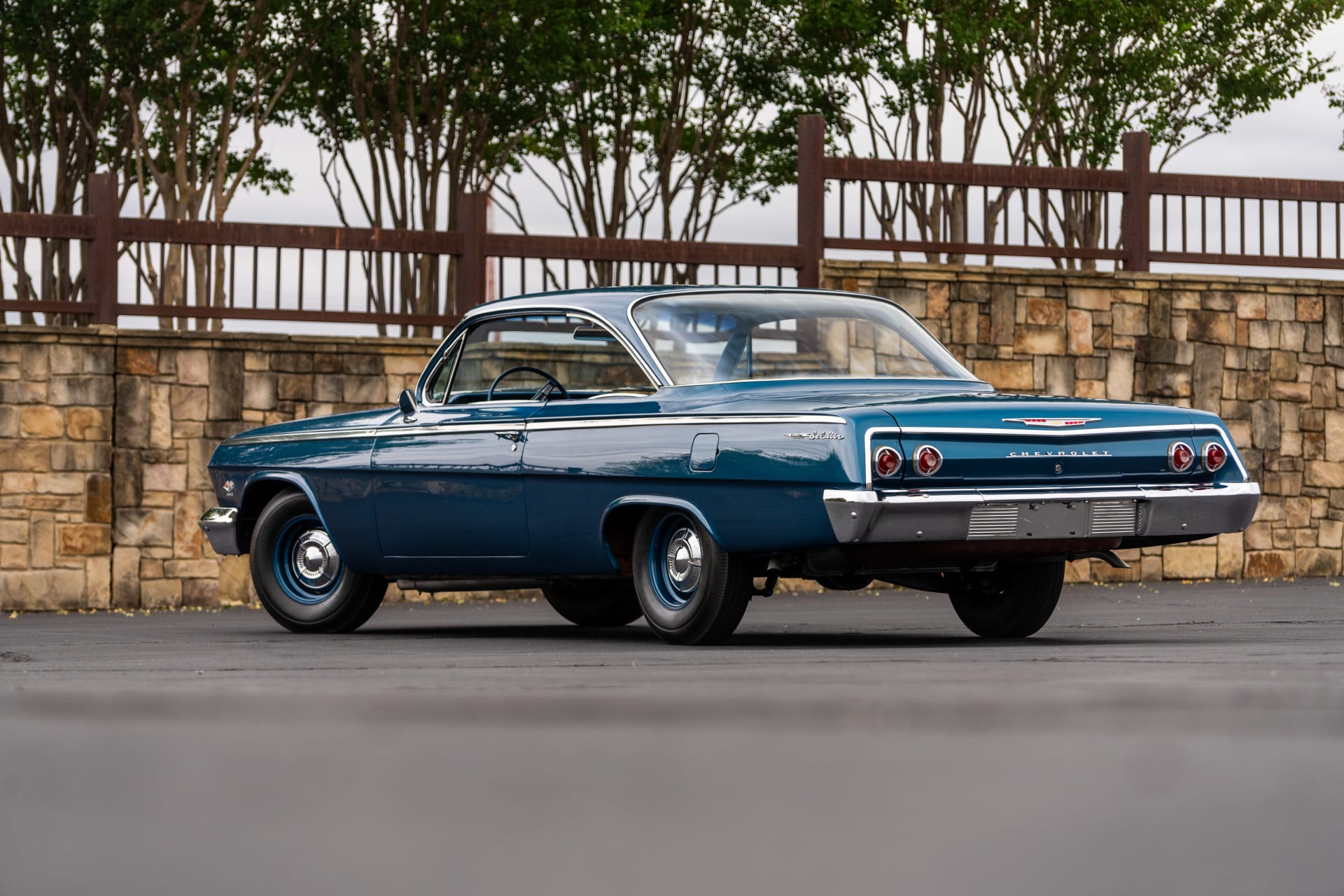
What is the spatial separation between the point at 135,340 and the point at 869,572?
704 cm

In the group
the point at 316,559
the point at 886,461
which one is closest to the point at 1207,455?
the point at 886,461

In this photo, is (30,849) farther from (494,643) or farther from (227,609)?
(227,609)

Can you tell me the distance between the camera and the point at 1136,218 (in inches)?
587

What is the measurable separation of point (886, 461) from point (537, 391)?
2.24 meters

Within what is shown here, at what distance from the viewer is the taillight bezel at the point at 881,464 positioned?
7062mm

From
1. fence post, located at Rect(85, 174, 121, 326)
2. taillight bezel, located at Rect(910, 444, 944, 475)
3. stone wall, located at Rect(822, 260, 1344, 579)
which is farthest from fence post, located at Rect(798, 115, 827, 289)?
taillight bezel, located at Rect(910, 444, 944, 475)

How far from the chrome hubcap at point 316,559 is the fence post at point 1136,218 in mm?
7643

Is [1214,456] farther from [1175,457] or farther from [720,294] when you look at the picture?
[720,294]

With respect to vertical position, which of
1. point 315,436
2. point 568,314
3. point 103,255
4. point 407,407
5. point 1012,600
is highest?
point 103,255

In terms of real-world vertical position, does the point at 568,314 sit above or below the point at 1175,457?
above

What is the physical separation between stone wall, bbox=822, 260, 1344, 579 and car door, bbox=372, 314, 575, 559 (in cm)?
538

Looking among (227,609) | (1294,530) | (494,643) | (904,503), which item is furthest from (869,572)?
(1294,530)

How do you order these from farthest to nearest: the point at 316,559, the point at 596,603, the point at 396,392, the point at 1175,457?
1. the point at 396,392
2. the point at 596,603
3. the point at 316,559
4. the point at 1175,457

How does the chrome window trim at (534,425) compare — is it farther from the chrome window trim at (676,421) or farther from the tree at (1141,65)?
the tree at (1141,65)
